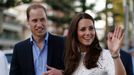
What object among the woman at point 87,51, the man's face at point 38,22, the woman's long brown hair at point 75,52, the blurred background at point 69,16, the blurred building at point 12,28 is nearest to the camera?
the woman at point 87,51

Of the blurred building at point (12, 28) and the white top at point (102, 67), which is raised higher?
the white top at point (102, 67)

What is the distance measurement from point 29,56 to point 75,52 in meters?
0.79

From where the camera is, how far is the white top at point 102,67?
521 centimetres

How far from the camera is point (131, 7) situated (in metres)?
21.2

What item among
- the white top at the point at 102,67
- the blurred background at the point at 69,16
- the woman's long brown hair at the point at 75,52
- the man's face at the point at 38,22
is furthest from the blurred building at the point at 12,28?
the white top at the point at 102,67

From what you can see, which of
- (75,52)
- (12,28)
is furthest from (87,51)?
(12,28)

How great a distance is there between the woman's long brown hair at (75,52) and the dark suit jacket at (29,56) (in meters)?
0.46

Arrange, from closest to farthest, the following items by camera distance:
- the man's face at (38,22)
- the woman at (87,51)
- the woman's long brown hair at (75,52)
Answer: the woman at (87,51), the woman's long brown hair at (75,52), the man's face at (38,22)

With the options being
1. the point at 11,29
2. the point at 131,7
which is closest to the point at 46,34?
the point at 131,7

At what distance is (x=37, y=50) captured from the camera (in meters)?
6.02

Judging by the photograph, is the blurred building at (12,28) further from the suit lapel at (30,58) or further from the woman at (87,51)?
the woman at (87,51)

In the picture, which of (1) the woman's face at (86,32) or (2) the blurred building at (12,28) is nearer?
(1) the woman's face at (86,32)

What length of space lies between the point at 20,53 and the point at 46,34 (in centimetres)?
36

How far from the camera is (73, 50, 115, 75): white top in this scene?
5.21 metres
